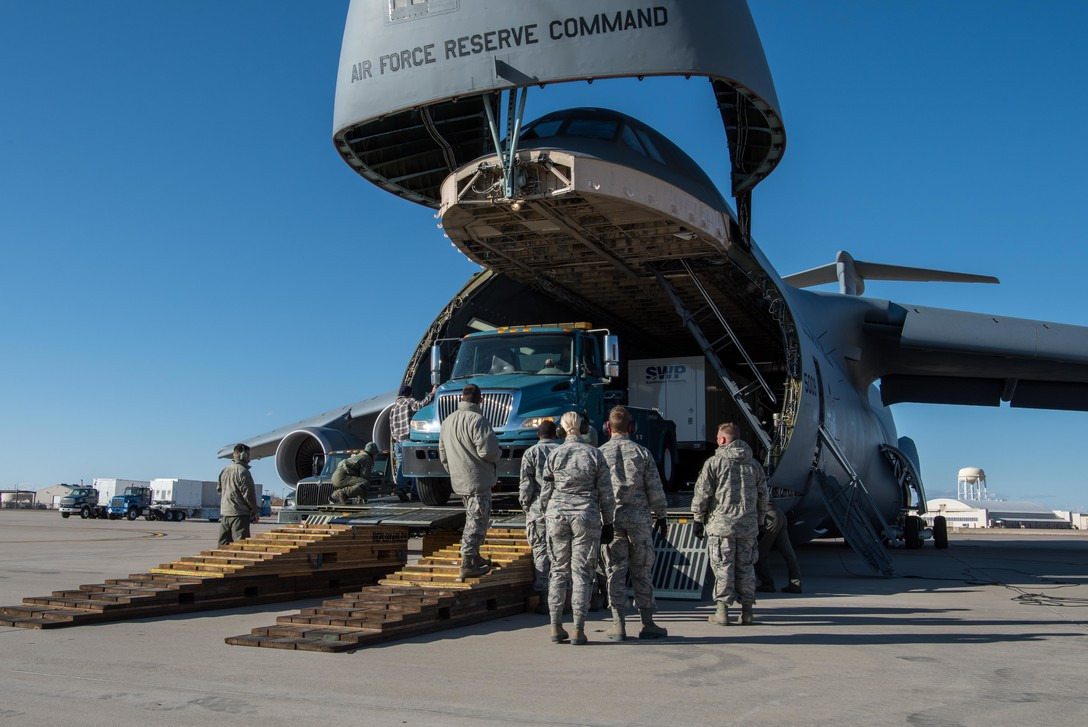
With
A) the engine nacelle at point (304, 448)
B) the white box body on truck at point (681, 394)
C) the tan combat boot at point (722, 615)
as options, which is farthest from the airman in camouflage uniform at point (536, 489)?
the engine nacelle at point (304, 448)

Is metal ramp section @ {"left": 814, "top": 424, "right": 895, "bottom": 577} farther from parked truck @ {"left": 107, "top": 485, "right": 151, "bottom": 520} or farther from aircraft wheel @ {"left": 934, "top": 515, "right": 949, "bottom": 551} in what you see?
parked truck @ {"left": 107, "top": 485, "right": 151, "bottom": 520}

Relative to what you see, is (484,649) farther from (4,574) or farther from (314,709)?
(4,574)

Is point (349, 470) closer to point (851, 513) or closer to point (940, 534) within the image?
point (851, 513)

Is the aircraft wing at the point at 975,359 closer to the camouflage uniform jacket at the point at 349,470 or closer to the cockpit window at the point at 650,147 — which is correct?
the cockpit window at the point at 650,147

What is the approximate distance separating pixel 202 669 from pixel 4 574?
823 cm

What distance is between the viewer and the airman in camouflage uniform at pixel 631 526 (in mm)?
6867

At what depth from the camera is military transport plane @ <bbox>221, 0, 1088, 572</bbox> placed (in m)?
10.4

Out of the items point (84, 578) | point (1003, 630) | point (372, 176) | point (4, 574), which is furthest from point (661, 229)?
point (4, 574)

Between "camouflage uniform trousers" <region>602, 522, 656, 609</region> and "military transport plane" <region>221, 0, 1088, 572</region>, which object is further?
"military transport plane" <region>221, 0, 1088, 572</region>

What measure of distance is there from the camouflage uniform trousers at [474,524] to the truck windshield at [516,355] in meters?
3.72

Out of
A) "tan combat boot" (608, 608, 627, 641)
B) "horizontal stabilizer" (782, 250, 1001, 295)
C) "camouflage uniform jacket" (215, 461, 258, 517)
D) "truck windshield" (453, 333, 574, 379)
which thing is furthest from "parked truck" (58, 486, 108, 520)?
"tan combat boot" (608, 608, 627, 641)

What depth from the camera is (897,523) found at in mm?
22516

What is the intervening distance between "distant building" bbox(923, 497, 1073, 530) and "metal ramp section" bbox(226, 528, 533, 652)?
56.6 m

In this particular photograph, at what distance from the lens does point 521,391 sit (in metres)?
11.1
